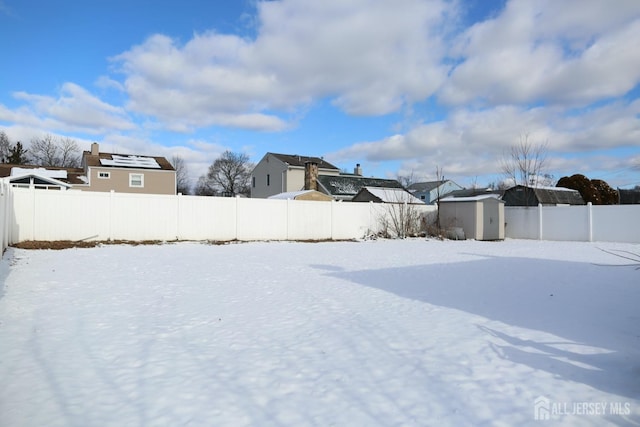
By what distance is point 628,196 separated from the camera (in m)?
32.9

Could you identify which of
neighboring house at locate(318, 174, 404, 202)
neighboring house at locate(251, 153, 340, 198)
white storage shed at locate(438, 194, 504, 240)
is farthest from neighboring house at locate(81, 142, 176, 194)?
white storage shed at locate(438, 194, 504, 240)

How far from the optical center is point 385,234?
19.7 metres

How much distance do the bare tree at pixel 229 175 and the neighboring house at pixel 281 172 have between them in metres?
15.0

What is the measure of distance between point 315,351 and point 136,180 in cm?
2982

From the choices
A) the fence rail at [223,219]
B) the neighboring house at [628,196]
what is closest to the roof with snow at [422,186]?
the neighboring house at [628,196]

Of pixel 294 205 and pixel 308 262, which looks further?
pixel 294 205

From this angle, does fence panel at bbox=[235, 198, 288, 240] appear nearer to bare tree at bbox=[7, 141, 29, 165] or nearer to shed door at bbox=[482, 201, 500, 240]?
shed door at bbox=[482, 201, 500, 240]

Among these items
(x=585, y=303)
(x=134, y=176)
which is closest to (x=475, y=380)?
(x=585, y=303)

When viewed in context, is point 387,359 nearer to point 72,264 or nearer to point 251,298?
point 251,298

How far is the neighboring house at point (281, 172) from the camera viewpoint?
1416 inches

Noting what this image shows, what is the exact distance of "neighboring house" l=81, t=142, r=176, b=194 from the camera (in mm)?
28609

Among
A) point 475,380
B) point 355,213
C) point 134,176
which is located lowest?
point 475,380

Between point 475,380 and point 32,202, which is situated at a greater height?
point 32,202

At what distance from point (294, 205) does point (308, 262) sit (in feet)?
25.0
